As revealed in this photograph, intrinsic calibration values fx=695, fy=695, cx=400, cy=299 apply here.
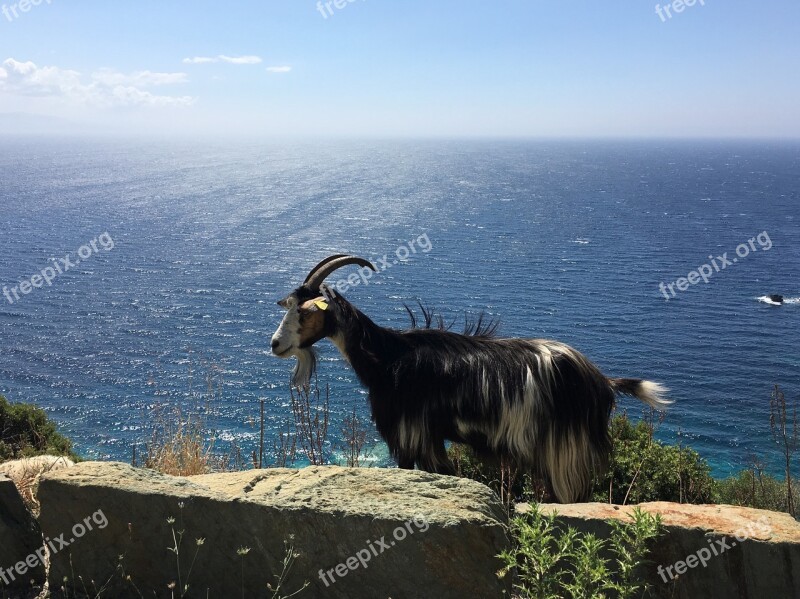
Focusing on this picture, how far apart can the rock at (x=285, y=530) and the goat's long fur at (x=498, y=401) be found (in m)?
2.05

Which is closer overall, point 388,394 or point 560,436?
point 560,436

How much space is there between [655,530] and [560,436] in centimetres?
258

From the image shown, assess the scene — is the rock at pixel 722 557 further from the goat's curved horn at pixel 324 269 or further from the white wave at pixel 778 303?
the white wave at pixel 778 303

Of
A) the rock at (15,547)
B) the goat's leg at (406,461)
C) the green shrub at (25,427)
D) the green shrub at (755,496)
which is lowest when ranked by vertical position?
the green shrub at (25,427)

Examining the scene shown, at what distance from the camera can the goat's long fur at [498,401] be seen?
6676 mm

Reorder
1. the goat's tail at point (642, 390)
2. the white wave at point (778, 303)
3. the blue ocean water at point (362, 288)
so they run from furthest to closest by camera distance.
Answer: the white wave at point (778, 303) → the blue ocean water at point (362, 288) → the goat's tail at point (642, 390)

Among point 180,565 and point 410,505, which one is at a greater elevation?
point 410,505

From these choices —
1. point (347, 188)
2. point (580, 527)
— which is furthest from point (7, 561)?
point (347, 188)

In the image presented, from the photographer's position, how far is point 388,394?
720cm

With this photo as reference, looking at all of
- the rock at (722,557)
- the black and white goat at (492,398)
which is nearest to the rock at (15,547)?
the black and white goat at (492,398)

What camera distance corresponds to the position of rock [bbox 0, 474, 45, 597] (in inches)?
195

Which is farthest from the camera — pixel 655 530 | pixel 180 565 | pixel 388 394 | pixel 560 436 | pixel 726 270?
pixel 726 270

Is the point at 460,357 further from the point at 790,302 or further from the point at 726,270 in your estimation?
the point at 726,270

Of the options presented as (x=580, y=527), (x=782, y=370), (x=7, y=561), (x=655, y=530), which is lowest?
(x=782, y=370)
